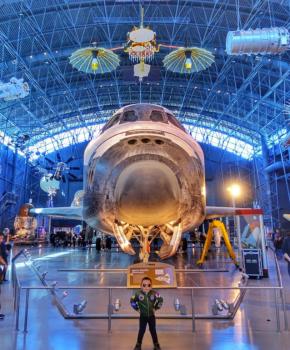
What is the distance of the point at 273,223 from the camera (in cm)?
2742

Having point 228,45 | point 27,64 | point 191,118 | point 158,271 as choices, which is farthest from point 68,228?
point 158,271

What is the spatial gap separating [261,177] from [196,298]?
3001 centimetres

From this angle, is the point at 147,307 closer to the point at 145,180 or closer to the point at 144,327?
the point at 144,327

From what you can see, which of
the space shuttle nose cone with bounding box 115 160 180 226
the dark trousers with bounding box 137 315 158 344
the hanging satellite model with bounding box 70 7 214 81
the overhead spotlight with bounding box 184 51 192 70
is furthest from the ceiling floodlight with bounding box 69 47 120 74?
the dark trousers with bounding box 137 315 158 344

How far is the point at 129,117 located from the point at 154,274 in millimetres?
2493

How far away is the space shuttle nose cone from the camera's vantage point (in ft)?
13.7

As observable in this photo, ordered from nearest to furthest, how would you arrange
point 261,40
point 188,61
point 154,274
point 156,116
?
point 154,274
point 156,116
point 261,40
point 188,61

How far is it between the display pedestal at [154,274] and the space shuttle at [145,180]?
325 millimetres

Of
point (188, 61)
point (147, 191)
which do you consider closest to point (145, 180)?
point (147, 191)

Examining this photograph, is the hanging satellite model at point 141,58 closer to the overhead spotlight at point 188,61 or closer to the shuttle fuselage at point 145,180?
the overhead spotlight at point 188,61

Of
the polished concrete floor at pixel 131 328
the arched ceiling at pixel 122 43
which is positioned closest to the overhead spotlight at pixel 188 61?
the arched ceiling at pixel 122 43

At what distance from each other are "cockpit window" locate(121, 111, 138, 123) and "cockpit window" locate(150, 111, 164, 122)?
266 mm

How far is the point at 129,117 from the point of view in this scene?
17.0 feet

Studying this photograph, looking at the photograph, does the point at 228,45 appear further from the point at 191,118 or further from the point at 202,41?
the point at 191,118
